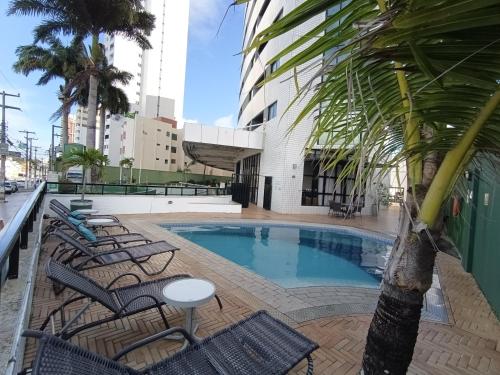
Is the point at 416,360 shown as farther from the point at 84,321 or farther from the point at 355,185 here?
the point at 84,321

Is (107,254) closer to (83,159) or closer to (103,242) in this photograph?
(103,242)

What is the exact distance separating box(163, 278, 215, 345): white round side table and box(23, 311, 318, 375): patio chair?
1.45ft

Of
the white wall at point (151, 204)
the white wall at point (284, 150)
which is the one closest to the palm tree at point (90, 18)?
the white wall at point (151, 204)

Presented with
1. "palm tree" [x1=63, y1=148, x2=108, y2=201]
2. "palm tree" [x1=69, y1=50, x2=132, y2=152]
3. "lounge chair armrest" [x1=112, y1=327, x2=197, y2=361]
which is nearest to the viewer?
"lounge chair armrest" [x1=112, y1=327, x2=197, y2=361]

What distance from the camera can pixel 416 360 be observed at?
2.78 m

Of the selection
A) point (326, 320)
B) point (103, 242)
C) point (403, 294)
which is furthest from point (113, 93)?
point (403, 294)

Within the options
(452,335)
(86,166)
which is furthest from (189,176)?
(452,335)

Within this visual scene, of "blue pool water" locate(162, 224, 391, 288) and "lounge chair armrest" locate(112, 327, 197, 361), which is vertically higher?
"lounge chair armrest" locate(112, 327, 197, 361)

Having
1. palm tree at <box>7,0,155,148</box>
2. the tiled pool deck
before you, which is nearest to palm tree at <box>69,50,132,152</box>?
palm tree at <box>7,0,155,148</box>

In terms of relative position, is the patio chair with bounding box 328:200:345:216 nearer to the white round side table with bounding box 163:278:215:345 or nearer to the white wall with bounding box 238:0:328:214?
the white wall with bounding box 238:0:328:214

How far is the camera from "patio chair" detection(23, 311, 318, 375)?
4.91ft

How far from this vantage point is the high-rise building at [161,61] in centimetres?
7281

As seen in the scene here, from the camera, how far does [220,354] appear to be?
84.5 inches

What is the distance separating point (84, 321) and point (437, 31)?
12.6ft
